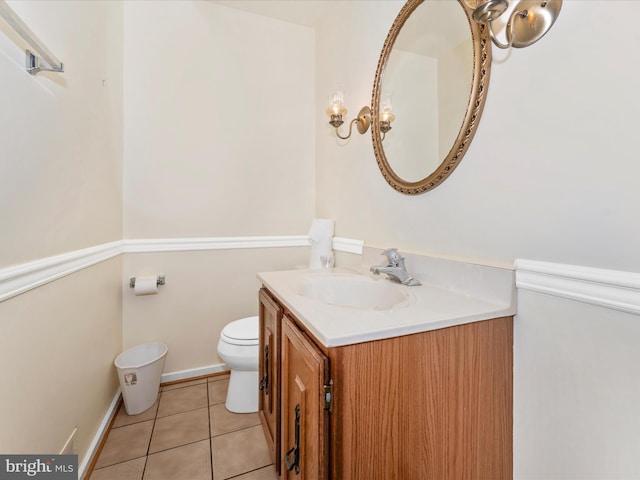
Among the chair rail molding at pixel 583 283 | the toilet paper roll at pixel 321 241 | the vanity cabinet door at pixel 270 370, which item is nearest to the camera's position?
the chair rail molding at pixel 583 283

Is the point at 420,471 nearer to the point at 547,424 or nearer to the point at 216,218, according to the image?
the point at 547,424

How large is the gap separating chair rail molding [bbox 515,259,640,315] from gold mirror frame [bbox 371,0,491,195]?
1.40ft

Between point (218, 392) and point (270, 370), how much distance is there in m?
0.94

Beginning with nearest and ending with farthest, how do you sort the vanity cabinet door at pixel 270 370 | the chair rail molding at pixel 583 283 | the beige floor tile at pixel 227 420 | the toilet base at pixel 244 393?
the chair rail molding at pixel 583 283
the vanity cabinet door at pixel 270 370
the beige floor tile at pixel 227 420
the toilet base at pixel 244 393

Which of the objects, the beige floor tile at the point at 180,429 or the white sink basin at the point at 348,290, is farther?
the beige floor tile at the point at 180,429

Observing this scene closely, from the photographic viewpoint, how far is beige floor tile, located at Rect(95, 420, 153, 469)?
1.36 m

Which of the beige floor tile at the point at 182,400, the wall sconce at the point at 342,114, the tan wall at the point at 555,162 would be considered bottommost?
the beige floor tile at the point at 182,400

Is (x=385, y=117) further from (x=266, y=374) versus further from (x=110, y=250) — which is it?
(x=110, y=250)

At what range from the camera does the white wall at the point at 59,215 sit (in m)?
0.82

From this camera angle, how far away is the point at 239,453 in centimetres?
140

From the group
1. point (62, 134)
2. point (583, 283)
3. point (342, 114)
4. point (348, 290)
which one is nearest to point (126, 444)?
point (348, 290)

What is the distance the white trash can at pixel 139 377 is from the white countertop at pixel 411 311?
3.79 ft

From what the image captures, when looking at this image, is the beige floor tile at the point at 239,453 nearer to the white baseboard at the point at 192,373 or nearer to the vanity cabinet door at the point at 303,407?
the vanity cabinet door at the point at 303,407

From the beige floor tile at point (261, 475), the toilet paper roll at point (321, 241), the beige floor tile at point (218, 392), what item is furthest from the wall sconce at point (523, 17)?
the beige floor tile at point (218, 392)
